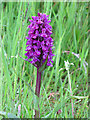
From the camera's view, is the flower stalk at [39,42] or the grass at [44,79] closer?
the flower stalk at [39,42]

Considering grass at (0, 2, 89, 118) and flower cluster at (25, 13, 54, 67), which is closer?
flower cluster at (25, 13, 54, 67)

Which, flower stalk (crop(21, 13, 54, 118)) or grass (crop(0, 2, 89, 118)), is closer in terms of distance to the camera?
flower stalk (crop(21, 13, 54, 118))

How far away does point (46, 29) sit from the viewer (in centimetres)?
74

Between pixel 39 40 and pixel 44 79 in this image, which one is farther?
pixel 44 79

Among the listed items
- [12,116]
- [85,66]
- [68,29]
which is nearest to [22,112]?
[12,116]

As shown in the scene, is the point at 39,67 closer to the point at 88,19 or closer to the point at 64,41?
the point at 64,41

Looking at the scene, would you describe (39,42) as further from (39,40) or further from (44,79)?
(44,79)

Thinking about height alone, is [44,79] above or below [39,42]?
below

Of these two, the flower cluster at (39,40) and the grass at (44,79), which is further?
the grass at (44,79)

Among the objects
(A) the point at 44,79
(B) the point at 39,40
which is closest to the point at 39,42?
(B) the point at 39,40

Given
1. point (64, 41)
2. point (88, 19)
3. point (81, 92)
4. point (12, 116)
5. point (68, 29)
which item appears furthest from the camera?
point (88, 19)

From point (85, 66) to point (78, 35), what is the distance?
1.56ft

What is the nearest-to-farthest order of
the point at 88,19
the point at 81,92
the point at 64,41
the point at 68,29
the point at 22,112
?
the point at 22,112 < the point at 81,92 < the point at 64,41 < the point at 68,29 < the point at 88,19

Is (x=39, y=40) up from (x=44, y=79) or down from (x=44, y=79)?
up
